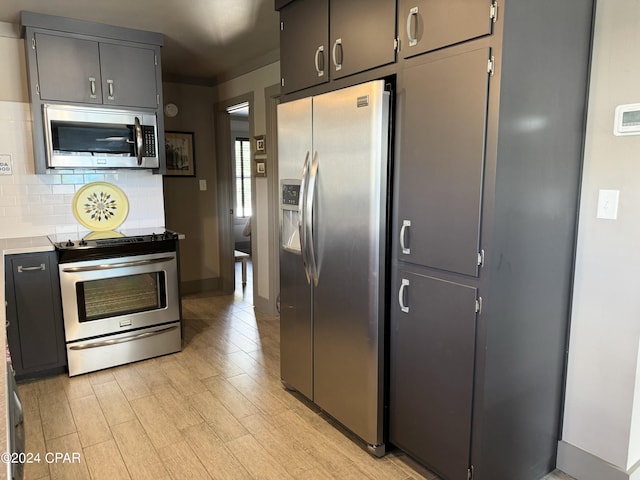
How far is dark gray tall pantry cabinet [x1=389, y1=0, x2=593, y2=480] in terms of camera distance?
163 centimetres

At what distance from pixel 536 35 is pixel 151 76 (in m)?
2.91

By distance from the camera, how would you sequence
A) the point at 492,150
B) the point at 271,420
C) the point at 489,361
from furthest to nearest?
the point at 271,420
the point at 489,361
the point at 492,150

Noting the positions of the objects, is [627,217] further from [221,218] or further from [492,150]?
[221,218]

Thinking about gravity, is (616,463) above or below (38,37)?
below

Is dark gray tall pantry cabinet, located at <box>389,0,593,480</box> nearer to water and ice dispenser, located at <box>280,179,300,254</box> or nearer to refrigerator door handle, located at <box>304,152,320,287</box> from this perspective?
refrigerator door handle, located at <box>304,152,320,287</box>

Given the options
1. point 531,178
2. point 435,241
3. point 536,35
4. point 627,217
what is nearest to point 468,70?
point 536,35

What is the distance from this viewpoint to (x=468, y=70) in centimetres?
165

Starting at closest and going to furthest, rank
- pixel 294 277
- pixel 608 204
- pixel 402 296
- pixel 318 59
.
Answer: pixel 608 204, pixel 402 296, pixel 318 59, pixel 294 277

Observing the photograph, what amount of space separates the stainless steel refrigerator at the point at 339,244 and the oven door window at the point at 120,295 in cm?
123

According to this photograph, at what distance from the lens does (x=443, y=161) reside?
178 cm

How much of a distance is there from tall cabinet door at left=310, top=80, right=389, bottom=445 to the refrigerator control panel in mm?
181

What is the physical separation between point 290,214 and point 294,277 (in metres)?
0.37

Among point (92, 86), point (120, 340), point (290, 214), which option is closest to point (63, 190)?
point (92, 86)

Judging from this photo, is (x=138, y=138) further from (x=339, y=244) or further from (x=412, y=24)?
(x=412, y=24)
